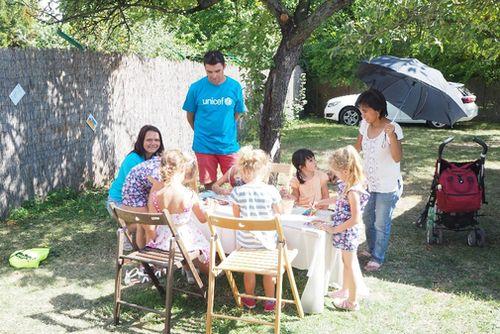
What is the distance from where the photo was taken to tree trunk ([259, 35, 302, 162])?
646 cm

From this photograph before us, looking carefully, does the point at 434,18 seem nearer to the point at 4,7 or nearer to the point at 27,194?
the point at 27,194

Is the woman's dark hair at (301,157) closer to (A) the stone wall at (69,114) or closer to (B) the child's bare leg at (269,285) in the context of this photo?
(B) the child's bare leg at (269,285)

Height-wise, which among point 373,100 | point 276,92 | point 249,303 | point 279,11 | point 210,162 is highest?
point 279,11

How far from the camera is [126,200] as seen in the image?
4855 mm

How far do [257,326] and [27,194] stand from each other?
4.23 metres

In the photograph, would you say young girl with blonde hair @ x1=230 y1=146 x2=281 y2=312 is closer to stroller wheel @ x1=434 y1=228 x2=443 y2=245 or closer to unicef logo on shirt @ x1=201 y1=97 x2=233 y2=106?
unicef logo on shirt @ x1=201 y1=97 x2=233 y2=106

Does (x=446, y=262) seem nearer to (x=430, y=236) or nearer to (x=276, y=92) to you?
(x=430, y=236)

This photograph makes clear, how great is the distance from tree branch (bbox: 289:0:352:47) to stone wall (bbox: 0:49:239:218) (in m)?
3.25

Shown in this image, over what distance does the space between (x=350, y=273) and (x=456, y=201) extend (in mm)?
1965

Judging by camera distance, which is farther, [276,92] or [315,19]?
[276,92]

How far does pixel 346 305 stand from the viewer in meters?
4.26

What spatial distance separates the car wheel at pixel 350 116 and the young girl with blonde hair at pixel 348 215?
11.9 metres

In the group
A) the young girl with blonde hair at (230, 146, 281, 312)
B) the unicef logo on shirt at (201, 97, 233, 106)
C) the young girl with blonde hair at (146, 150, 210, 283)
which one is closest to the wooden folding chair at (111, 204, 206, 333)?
the young girl with blonde hair at (146, 150, 210, 283)

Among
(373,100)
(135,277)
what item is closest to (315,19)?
(373,100)
